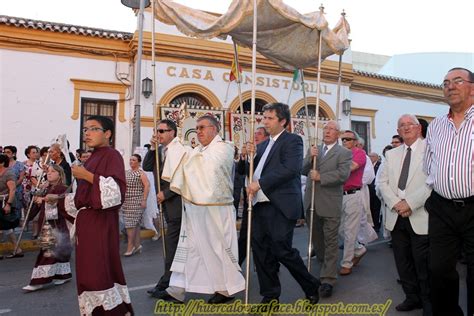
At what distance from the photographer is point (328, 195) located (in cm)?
518

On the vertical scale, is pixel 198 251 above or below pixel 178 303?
above

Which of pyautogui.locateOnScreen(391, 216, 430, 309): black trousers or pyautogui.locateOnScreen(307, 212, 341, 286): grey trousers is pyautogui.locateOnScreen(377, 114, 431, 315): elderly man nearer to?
pyautogui.locateOnScreen(391, 216, 430, 309): black trousers

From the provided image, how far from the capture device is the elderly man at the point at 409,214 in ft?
13.7

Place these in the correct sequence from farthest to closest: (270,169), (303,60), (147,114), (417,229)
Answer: (147,114), (303,60), (270,169), (417,229)

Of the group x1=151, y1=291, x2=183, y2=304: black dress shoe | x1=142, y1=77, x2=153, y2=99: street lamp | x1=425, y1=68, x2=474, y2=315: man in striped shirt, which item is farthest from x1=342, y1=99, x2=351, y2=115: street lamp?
x1=425, y1=68, x2=474, y2=315: man in striped shirt

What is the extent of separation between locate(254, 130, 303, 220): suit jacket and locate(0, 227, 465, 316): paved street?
1.07m

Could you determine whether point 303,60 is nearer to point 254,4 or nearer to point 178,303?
point 254,4

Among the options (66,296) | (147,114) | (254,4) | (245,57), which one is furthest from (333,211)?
(245,57)

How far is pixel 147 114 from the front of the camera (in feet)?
44.0

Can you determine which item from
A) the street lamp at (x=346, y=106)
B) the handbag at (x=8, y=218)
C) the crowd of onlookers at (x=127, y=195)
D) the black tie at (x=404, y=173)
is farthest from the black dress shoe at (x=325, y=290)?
the street lamp at (x=346, y=106)

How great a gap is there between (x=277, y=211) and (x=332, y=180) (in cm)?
101

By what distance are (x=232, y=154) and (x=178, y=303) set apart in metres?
1.58

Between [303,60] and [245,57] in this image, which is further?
[245,57]

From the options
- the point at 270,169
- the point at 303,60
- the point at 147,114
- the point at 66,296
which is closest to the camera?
the point at 270,169
